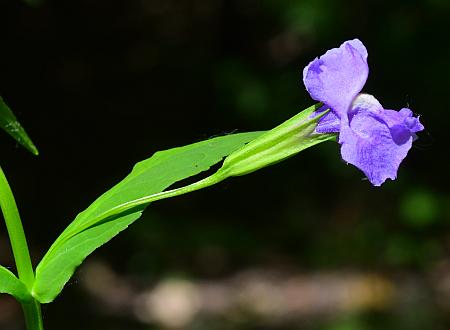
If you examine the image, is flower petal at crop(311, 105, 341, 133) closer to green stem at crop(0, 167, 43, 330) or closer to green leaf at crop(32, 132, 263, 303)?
green leaf at crop(32, 132, 263, 303)

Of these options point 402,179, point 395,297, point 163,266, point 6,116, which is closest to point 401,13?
point 402,179

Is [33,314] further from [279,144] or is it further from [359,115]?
[359,115]

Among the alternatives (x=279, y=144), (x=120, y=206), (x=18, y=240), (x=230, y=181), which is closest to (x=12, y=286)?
(x=18, y=240)

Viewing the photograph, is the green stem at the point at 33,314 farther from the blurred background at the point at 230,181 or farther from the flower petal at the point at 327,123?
the blurred background at the point at 230,181

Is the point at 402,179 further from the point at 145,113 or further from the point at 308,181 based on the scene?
the point at 145,113

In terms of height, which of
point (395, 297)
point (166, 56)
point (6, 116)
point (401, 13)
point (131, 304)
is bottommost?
point (395, 297)

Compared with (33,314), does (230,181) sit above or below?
above

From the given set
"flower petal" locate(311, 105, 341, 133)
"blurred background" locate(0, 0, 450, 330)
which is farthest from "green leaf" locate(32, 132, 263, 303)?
"blurred background" locate(0, 0, 450, 330)
